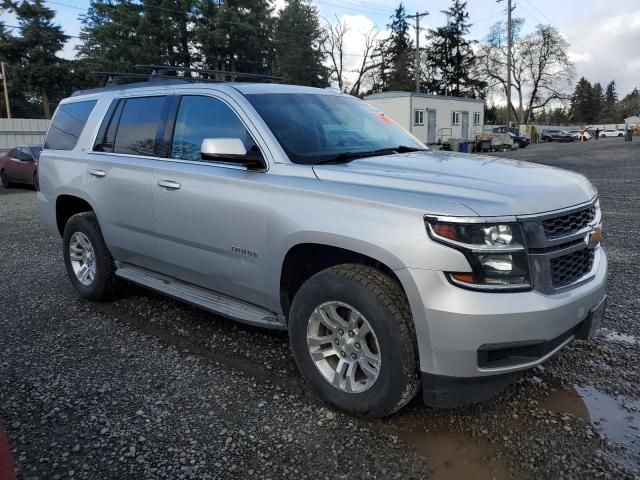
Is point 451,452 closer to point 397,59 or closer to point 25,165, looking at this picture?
point 25,165

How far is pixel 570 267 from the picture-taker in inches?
110

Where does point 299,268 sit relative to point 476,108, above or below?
below

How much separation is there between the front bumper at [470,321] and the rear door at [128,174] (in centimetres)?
244

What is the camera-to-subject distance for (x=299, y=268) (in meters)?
3.35

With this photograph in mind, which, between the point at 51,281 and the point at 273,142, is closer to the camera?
the point at 273,142

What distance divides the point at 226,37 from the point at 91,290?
39.2 meters

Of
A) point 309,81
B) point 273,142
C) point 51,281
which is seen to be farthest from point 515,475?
point 309,81

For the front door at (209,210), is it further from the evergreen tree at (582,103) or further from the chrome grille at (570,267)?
the evergreen tree at (582,103)

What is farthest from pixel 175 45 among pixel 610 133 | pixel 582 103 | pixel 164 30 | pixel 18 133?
pixel 582 103

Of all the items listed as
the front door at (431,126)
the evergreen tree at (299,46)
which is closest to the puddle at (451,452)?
the front door at (431,126)

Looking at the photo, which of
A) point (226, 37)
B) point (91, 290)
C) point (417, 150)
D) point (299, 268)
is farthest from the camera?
point (226, 37)

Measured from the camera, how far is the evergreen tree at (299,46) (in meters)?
49.5

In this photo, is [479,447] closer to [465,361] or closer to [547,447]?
[547,447]

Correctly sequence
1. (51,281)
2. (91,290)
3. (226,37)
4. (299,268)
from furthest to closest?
(226,37) < (51,281) < (91,290) < (299,268)
